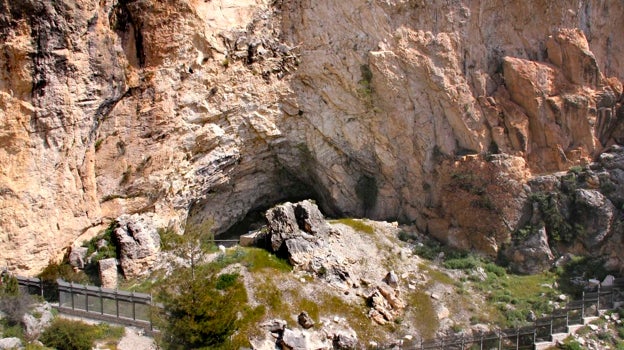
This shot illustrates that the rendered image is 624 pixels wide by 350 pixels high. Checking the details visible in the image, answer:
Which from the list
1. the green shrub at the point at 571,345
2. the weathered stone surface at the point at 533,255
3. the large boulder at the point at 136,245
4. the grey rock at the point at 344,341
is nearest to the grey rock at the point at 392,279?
the grey rock at the point at 344,341

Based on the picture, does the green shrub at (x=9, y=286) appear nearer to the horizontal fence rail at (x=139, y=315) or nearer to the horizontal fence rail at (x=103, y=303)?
the horizontal fence rail at (x=139, y=315)

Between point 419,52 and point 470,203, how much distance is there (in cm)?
799

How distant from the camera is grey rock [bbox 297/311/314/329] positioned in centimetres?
2500

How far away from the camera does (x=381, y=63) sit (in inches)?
1277

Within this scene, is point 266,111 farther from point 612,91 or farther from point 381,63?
point 612,91

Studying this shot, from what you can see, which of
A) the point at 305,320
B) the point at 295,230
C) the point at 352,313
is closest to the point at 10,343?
the point at 305,320

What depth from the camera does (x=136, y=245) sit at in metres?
26.6

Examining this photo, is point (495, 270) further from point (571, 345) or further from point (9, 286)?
point (9, 286)

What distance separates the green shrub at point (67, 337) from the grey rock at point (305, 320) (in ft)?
25.2

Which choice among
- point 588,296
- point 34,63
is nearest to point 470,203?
point 588,296

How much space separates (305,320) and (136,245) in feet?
25.1

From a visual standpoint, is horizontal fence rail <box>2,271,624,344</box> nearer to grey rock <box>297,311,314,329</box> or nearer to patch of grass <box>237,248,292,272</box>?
grey rock <box>297,311,314,329</box>

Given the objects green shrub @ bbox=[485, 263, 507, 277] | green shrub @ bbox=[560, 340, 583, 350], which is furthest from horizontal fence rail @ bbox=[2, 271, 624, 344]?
green shrub @ bbox=[485, 263, 507, 277]

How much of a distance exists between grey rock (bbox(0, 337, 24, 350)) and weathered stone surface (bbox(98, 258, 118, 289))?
197 inches
